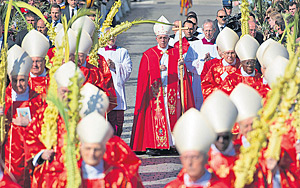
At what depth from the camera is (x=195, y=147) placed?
5.32 m

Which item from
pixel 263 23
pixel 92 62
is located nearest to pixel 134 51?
pixel 263 23

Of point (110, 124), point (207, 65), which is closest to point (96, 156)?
point (110, 124)

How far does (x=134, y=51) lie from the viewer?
69.1 ft

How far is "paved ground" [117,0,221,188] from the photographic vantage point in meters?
9.62

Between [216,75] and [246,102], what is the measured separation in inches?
141

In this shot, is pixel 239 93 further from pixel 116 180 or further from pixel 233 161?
pixel 116 180

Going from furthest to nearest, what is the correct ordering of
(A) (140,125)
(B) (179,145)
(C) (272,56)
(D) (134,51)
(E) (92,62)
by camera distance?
(D) (134,51) < (A) (140,125) < (E) (92,62) < (C) (272,56) < (B) (179,145)

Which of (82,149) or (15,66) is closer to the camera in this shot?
(82,149)

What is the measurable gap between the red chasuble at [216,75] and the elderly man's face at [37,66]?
2.44m

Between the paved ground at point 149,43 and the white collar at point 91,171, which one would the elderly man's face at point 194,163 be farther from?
the paved ground at point 149,43

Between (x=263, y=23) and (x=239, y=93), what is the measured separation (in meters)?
7.47

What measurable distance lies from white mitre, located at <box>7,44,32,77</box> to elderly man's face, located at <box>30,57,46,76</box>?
23.1 inches

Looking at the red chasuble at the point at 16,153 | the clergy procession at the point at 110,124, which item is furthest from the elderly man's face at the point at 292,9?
the red chasuble at the point at 16,153

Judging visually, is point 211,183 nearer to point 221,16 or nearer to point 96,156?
point 96,156
